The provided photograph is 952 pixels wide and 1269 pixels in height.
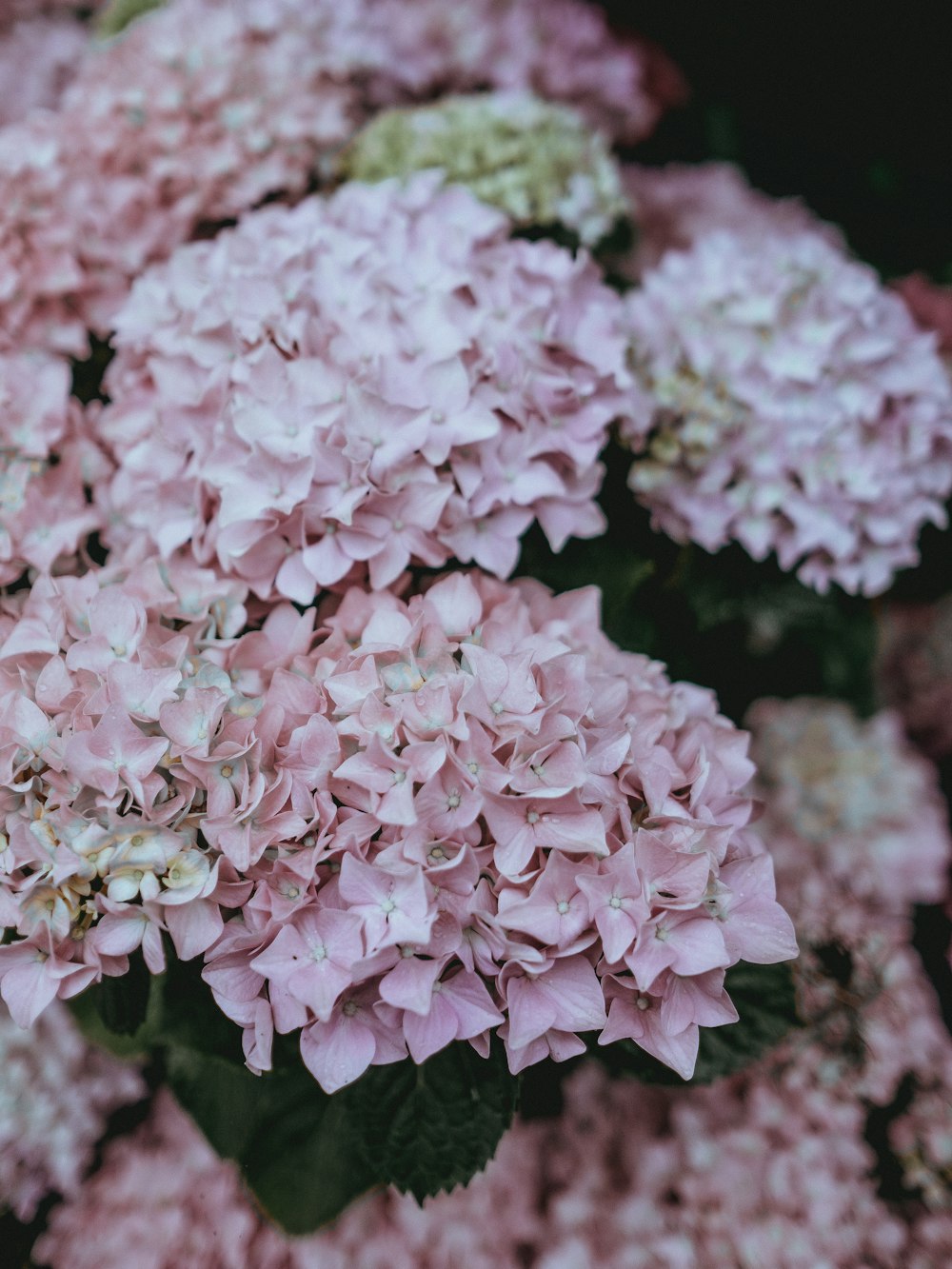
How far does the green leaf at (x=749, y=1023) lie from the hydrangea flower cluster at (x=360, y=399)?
0.36 m

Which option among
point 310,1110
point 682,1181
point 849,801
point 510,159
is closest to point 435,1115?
point 310,1110

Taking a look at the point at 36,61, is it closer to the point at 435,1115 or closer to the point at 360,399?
the point at 360,399

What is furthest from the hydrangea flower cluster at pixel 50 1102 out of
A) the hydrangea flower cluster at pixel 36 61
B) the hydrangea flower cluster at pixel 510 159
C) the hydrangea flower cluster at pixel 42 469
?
the hydrangea flower cluster at pixel 36 61

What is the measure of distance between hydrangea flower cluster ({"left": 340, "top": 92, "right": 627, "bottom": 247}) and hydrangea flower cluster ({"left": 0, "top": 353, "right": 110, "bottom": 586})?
42 cm

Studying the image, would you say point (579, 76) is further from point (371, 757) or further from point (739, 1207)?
point (739, 1207)

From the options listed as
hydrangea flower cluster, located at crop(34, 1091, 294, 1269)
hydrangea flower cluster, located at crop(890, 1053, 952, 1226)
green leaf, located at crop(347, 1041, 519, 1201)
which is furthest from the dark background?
hydrangea flower cluster, located at crop(34, 1091, 294, 1269)

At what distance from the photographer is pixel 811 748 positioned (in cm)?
120

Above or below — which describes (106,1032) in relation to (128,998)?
below

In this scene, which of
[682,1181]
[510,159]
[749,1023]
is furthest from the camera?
[510,159]

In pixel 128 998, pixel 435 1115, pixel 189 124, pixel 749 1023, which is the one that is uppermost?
pixel 189 124

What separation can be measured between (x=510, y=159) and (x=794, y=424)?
0.40 metres

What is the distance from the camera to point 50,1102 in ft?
2.87

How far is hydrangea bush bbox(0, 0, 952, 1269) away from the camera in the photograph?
0.56m

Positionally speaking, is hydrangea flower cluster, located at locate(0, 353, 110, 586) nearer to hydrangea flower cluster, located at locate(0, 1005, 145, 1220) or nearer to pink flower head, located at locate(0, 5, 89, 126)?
hydrangea flower cluster, located at locate(0, 1005, 145, 1220)
